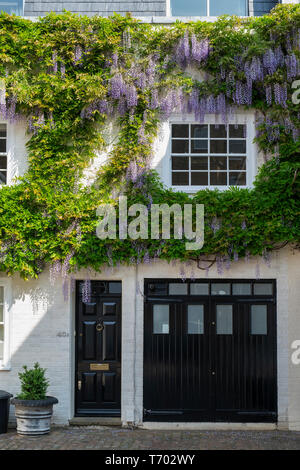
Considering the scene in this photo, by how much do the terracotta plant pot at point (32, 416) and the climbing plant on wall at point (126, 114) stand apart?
2328mm

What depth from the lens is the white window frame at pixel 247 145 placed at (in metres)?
11.5

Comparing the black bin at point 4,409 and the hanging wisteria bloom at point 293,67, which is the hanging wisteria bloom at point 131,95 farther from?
the black bin at point 4,409

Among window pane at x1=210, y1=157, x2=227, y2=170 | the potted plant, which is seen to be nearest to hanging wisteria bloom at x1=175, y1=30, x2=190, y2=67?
window pane at x1=210, y1=157, x2=227, y2=170

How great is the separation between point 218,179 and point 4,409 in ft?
19.1

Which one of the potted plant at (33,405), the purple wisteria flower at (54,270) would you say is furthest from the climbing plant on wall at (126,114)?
the potted plant at (33,405)

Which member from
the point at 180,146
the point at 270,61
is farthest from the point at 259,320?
the point at 270,61

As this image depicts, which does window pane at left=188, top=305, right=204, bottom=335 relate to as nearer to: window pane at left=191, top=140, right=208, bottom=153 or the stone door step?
the stone door step

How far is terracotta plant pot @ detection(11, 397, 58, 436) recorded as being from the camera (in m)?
10.4

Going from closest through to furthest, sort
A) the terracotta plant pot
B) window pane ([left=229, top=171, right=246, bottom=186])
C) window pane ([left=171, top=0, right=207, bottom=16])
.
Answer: the terracotta plant pot
window pane ([left=229, top=171, right=246, bottom=186])
window pane ([left=171, top=0, right=207, bottom=16])

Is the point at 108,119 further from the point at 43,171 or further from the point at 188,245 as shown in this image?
the point at 188,245

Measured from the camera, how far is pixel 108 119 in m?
11.6

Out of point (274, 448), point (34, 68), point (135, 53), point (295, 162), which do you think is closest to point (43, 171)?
point (34, 68)

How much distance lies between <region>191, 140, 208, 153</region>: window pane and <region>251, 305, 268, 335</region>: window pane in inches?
125

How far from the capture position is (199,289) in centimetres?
1145
